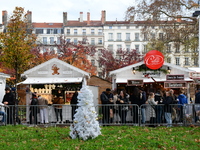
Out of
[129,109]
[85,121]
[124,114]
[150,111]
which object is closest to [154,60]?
[150,111]

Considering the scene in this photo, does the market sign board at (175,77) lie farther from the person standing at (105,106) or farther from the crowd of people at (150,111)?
the person standing at (105,106)

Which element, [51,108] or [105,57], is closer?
[51,108]

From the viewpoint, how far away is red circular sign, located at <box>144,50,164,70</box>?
2192cm

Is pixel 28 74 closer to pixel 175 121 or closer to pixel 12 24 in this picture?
pixel 12 24

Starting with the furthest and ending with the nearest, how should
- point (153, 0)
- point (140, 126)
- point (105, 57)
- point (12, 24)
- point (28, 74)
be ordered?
1. point (105, 57)
2. point (153, 0)
3. point (12, 24)
4. point (28, 74)
5. point (140, 126)

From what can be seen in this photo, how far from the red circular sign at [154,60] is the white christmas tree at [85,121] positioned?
1012cm

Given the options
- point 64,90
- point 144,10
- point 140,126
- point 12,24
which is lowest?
point 140,126

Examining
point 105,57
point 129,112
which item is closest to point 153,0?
point 129,112

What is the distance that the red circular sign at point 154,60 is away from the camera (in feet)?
71.9

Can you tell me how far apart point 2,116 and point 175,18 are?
2053 cm

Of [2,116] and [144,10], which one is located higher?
[144,10]

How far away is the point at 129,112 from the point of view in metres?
17.5

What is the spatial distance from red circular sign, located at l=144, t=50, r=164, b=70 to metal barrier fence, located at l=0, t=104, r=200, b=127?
14.1ft

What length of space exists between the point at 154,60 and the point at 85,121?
10645mm
